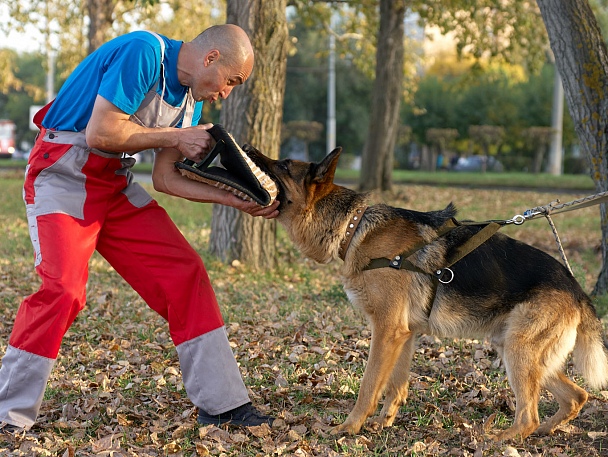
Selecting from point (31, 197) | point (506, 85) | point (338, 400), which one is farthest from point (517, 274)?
point (506, 85)

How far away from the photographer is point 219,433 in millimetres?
4449

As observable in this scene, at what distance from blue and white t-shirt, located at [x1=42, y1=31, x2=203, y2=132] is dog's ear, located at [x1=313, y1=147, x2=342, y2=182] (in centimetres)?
97

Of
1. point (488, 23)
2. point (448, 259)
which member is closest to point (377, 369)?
point (448, 259)

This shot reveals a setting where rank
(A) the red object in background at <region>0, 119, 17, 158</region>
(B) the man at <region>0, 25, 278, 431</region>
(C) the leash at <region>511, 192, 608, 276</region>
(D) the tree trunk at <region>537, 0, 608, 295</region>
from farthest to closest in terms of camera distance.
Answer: (A) the red object in background at <region>0, 119, 17, 158</region> < (D) the tree trunk at <region>537, 0, 608, 295</region> < (C) the leash at <region>511, 192, 608, 276</region> < (B) the man at <region>0, 25, 278, 431</region>

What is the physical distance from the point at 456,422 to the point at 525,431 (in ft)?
1.50

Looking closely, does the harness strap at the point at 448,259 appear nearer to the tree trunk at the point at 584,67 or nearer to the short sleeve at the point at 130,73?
the short sleeve at the point at 130,73

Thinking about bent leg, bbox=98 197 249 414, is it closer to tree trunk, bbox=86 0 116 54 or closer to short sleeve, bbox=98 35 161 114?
short sleeve, bbox=98 35 161 114

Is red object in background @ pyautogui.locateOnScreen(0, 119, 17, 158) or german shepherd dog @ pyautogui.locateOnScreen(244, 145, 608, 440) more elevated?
german shepherd dog @ pyautogui.locateOnScreen(244, 145, 608, 440)

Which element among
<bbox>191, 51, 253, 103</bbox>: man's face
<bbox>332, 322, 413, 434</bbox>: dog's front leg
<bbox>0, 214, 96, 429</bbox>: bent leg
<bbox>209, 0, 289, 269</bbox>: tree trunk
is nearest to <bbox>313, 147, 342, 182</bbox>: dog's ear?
<bbox>191, 51, 253, 103</bbox>: man's face

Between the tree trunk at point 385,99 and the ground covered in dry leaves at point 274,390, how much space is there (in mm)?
9995

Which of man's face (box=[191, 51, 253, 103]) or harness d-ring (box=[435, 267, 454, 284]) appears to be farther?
A: harness d-ring (box=[435, 267, 454, 284])

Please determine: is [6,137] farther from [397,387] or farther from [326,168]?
[397,387]

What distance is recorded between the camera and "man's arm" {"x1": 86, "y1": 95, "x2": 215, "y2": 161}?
160 inches

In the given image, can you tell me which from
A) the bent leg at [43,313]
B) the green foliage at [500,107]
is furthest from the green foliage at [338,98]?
the bent leg at [43,313]
